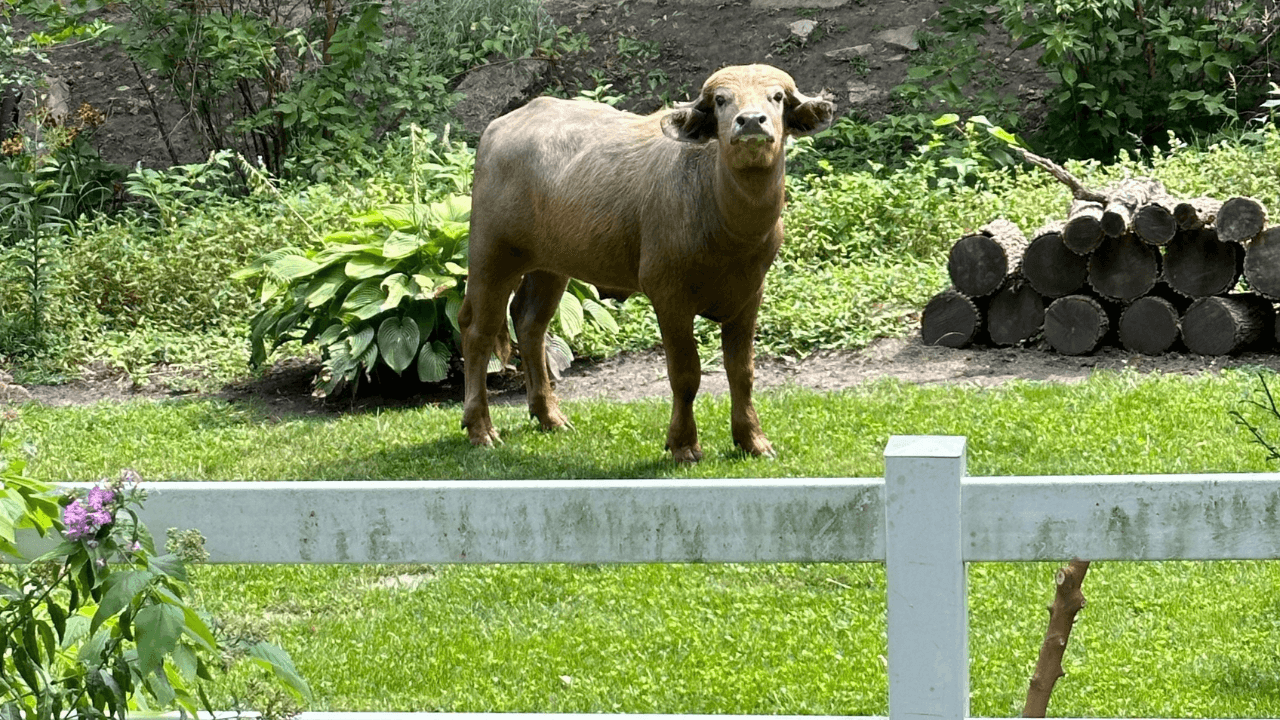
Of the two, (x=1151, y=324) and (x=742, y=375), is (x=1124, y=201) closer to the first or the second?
(x=1151, y=324)

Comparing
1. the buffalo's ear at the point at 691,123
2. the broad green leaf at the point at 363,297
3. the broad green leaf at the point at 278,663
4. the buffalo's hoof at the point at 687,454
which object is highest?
the buffalo's ear at the point at 691,123

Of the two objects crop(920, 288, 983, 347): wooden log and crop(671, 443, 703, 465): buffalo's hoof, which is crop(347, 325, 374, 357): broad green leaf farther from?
crop(920, 288, 983, 347): wooden log

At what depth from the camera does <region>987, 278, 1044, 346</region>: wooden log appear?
952 cm

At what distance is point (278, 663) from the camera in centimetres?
285

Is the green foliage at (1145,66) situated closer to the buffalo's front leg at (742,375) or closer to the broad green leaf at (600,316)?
the broad green leaf at (600,316)

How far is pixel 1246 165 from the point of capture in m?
11.3

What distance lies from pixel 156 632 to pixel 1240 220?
7673 millimetres

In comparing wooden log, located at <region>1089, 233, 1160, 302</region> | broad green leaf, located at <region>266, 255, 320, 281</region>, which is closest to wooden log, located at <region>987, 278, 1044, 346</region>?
wooden log, located at <region>1089, 233, 1160, 302</region>

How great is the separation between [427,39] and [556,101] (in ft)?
27.9

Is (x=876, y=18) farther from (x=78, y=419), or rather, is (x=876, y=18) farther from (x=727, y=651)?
(x=727, y=651)

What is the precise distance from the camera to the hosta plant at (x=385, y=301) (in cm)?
952

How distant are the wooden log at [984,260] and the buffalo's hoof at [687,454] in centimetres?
A: 301

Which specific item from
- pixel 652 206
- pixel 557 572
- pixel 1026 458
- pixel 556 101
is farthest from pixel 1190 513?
pixel 556 101

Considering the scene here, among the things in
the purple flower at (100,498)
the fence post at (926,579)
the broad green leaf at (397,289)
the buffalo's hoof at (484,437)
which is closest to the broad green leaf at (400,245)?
the broad green leaf at (397,289)
